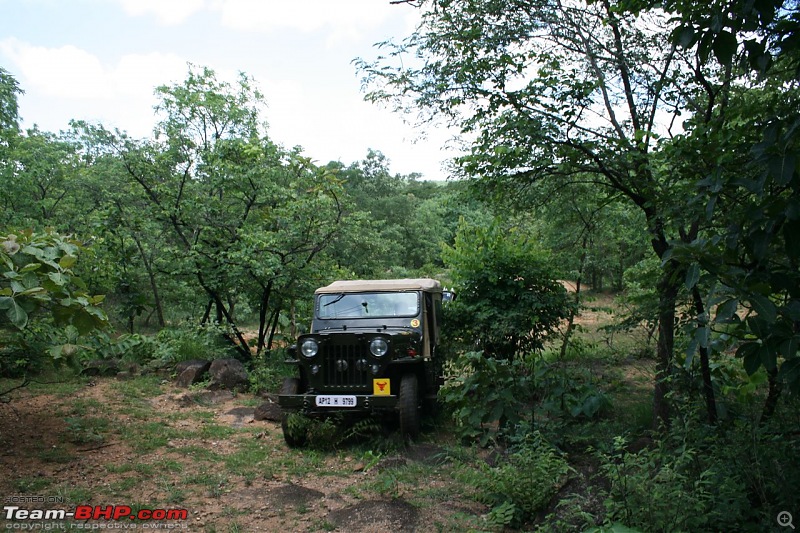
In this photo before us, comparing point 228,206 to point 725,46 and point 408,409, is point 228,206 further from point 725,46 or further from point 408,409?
point 725,46

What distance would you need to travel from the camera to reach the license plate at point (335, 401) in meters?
6.12

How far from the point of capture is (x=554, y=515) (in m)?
3.69

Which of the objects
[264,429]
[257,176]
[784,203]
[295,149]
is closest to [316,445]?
[264,429]

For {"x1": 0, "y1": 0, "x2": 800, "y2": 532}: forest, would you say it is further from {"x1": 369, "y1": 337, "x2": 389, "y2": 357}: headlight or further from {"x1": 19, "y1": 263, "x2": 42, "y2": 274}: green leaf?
{"x1": 369, "y1": 337, "x2": 389, "y2": 357}: headlight

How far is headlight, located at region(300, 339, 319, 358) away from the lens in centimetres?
644

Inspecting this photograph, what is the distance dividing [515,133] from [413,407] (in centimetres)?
313

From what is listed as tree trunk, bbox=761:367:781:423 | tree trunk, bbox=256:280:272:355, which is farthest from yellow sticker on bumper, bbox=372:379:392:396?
tree trunk, bbox=256:280:272:355

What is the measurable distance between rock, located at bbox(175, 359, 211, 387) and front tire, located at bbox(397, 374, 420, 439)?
4810mm

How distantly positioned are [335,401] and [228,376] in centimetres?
406

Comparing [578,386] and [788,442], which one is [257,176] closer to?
[578,386]

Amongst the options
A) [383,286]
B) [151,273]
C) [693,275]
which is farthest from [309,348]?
[151,273]

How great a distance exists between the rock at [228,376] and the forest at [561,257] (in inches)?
15.5

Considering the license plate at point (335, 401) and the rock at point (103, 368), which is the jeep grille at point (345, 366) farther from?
the rock at point (103, 368)

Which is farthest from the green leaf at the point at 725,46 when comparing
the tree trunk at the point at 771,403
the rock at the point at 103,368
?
the rock at the point at 103,368
